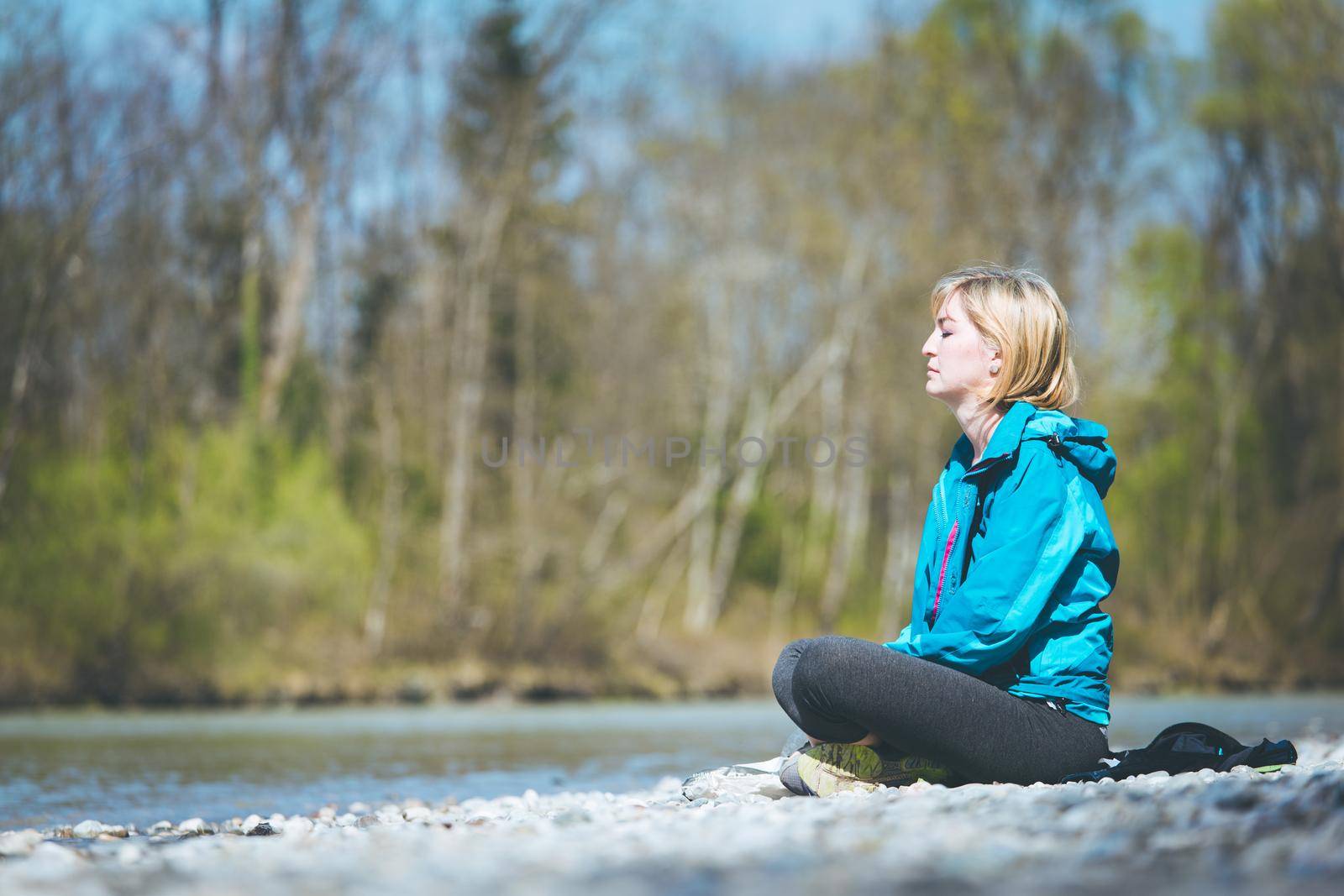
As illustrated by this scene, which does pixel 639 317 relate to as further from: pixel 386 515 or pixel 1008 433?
pixel 1008 433

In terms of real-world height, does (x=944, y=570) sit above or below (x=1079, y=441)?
below

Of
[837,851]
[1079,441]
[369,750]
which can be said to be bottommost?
[369,750]

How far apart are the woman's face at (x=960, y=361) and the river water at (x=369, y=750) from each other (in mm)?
3092

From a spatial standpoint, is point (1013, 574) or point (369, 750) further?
point (369, 750)

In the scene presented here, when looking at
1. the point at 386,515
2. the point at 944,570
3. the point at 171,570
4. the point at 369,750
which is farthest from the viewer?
the point at 386,515

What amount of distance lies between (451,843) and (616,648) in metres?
15.0

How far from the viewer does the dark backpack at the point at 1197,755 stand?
376 centimetres

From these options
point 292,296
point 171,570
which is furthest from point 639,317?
point 171,570

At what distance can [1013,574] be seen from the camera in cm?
346

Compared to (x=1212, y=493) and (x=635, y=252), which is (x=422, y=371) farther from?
(x=1212, y=493)

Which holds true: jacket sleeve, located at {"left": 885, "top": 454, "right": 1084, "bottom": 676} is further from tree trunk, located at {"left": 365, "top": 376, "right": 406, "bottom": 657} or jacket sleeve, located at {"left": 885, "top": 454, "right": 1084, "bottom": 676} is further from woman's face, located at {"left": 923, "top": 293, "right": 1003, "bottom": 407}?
tree trunk, located at {"left": 365, "top": 376, "right": 406, "bottom": 657}

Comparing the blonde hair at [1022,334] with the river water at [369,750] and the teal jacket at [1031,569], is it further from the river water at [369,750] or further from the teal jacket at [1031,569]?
the river water at [369,750]

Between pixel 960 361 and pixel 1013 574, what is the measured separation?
0.65 metres

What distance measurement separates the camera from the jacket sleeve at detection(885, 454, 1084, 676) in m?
3.47
